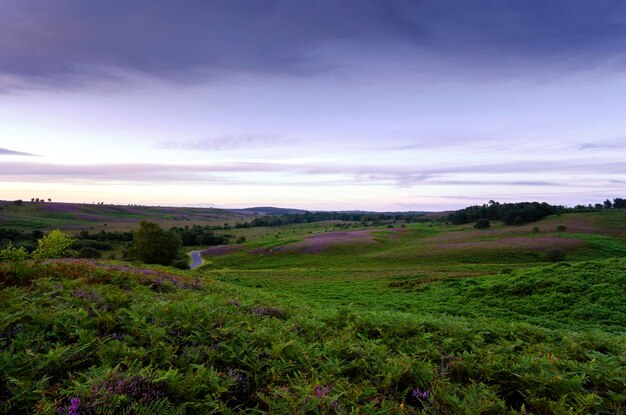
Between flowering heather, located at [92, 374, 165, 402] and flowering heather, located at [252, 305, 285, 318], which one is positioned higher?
flowering heather, located at [92, 374, 165, 402]

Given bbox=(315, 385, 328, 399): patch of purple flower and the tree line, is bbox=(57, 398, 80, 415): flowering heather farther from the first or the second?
the tree line

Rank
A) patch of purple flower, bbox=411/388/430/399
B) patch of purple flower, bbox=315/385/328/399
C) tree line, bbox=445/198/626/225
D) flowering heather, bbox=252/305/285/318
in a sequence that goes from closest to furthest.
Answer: patch of purple flower, bbox=315/385/328/399, patch of purple flower, bbox=411/388/430/399, flowering heather, bbox=252/305/285/318, tree line, bbox=445/198/626/225

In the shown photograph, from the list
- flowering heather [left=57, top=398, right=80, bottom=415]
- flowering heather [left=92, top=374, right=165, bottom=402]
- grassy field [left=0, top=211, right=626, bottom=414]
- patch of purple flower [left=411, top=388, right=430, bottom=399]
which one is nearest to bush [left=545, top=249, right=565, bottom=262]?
grassy field [left=0, top=211, right=626, bottom=414]

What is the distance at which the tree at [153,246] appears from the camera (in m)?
52.9

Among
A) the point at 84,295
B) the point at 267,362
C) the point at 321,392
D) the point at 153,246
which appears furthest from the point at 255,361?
the point at 153,246

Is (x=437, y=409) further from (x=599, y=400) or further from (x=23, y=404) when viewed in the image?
(x=23, y=404)

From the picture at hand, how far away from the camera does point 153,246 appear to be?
174 feet

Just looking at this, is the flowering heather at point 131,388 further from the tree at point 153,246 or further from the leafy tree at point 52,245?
the tree at point 153,246

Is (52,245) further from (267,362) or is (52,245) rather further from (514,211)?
(514,211)

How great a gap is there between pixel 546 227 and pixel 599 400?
79468 mm

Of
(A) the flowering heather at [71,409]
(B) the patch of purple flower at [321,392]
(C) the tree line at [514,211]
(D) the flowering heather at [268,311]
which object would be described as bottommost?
(D) the flowering heather at [268,311]

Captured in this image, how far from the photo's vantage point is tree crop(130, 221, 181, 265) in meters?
52.9

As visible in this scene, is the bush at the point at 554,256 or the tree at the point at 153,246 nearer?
the bush at the point at 554,256

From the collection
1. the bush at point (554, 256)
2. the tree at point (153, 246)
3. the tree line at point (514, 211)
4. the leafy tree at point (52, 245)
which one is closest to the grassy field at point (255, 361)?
the leafy tree at point (52, 245)
